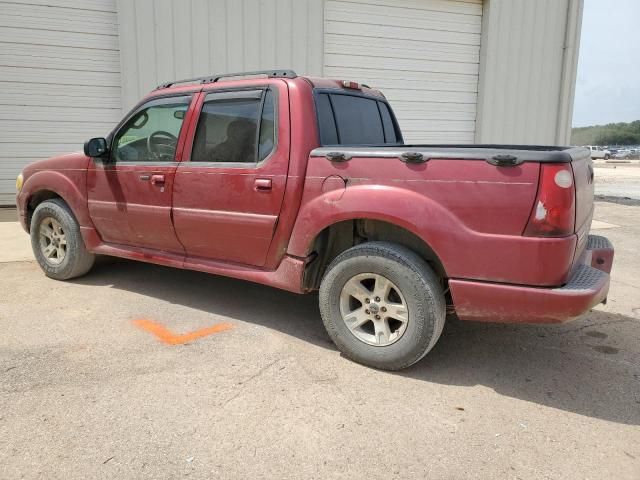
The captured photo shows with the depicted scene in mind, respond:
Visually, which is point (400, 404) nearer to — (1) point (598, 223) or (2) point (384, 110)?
(2) point (384, 110)

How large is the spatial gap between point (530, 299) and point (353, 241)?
1.25 meters

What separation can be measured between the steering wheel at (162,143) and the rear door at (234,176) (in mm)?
202

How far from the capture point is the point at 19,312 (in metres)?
4.29

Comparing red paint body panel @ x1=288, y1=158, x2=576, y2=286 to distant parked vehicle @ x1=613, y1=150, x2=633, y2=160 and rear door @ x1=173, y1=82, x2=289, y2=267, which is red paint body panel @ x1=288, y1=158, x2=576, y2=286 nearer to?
rear door @ x1=173, y1=82, x2=289, y2=267

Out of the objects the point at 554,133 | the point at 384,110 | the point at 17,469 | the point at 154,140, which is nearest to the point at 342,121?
the point at 384,110

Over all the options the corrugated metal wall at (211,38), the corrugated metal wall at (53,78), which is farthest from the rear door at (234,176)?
the corrugated metal wall at (53,78)

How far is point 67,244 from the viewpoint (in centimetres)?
504

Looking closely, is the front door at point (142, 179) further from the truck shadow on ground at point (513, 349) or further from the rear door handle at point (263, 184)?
the rear door handle at point (263, 184)

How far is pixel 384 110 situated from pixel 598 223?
6148 mm

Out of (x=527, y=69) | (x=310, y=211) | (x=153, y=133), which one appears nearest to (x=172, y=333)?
(x=310, y=211)

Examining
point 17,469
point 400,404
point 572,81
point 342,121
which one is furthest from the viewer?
point 572,81

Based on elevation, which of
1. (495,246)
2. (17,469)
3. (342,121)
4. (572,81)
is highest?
(572,81)

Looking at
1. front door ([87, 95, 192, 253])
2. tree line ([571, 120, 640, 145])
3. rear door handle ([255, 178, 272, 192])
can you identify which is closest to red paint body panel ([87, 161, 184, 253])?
front door ([87, 95, 192, 253])

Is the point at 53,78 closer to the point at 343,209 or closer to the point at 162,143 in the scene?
the point at 162,143
